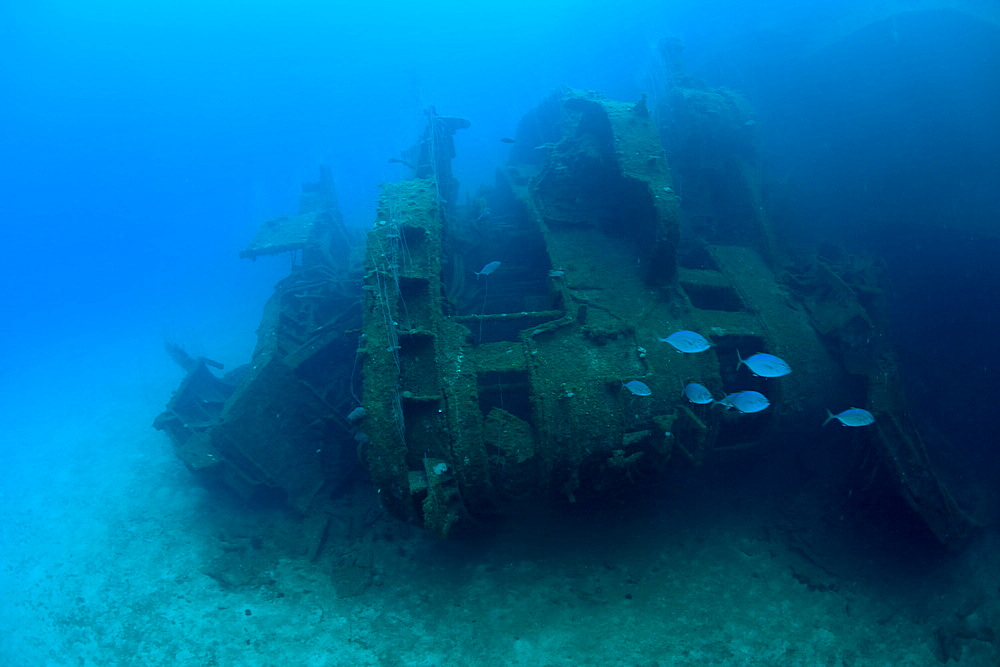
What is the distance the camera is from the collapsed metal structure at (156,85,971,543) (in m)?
5.16

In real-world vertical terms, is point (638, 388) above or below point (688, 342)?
below

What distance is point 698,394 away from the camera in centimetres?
533

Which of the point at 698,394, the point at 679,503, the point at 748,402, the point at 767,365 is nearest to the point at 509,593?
the point at 679,503

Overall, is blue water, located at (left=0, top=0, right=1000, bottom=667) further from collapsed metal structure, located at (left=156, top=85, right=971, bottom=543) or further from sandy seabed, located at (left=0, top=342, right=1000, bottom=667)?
collapsed metal structure, located at (left=156, top=85, right=971, bottom=543)

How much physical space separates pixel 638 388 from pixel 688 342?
2.77 ft

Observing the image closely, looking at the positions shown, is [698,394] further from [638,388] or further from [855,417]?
[855,417]

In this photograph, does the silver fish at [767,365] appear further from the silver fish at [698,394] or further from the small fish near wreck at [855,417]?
the small fish near wreck at [855,417]

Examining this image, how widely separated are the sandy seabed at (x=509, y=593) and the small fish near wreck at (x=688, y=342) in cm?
253

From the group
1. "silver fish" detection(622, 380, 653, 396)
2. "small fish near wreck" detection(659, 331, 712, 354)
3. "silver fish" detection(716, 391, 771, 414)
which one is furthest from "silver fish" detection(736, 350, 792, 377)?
"silver fish" detection(622, 380, 653, 396)

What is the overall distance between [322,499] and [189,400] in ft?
16.8

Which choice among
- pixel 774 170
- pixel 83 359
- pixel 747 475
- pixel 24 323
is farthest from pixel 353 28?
pixel 747 475

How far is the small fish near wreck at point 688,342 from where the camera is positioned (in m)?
5.34

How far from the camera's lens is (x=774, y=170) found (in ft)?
47.6

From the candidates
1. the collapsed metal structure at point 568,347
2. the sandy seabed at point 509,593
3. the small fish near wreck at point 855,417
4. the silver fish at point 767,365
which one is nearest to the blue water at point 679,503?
the sandy seabed at point 509,593
